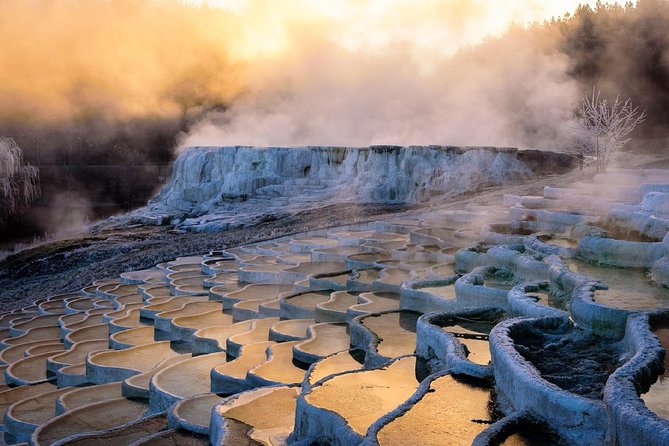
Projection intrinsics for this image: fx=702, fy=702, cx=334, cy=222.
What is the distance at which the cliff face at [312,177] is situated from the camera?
1438 centimetres

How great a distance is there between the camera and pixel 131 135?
96.0ft

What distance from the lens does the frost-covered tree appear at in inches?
808

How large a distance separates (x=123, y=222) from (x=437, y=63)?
1460 centimetres

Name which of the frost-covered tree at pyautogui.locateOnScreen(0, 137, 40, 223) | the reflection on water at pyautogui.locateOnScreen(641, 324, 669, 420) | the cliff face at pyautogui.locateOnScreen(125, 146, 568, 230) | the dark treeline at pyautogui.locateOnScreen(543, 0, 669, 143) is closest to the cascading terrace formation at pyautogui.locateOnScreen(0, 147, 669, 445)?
the reflection on water at pyautogui.locateOnScreen(641, 324, 669, 420)

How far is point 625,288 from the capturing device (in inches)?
190

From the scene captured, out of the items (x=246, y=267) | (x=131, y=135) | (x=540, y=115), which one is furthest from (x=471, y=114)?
(x=131, y=135)

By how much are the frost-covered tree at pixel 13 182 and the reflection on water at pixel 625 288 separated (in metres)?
18.7

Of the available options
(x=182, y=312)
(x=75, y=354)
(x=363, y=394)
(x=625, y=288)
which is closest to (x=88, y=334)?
(x=75, y=354)

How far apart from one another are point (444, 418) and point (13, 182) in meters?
20.7

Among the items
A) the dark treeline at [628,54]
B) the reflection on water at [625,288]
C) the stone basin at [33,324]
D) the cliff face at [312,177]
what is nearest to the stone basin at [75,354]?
the stone basin at [33,324]

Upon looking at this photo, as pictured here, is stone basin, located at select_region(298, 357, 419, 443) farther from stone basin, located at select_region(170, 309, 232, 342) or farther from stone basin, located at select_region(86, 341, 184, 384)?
stone basin, located at select_region(170, 309, 232, 342)

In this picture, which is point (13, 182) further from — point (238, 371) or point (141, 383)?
point (238, 371)

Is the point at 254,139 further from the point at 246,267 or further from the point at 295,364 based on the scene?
the point at 295,364

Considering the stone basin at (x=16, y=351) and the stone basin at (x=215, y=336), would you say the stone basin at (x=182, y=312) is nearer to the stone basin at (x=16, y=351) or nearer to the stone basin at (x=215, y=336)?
the stone basin at (x=215, y=336)
